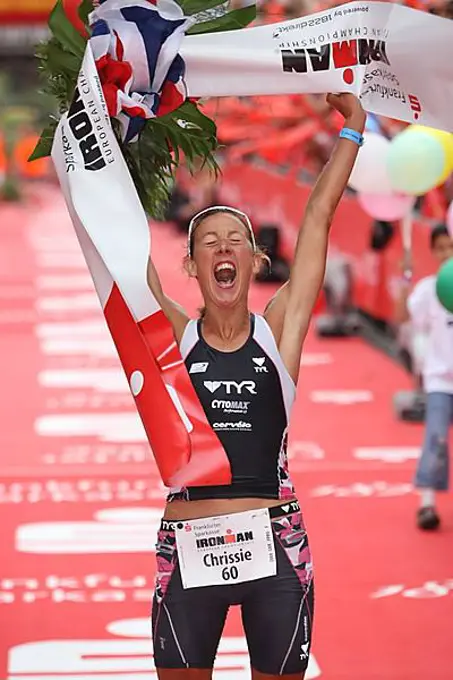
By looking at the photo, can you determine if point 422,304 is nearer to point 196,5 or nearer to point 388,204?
point 388,204

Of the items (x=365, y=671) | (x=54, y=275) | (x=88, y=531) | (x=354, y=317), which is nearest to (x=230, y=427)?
(x=365, y=671)

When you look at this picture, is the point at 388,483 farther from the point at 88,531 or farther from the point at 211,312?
the point at 211,312

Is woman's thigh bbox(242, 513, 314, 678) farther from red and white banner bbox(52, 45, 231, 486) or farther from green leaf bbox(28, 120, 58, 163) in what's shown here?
green leaf bbox(28, 120, 58, 163)

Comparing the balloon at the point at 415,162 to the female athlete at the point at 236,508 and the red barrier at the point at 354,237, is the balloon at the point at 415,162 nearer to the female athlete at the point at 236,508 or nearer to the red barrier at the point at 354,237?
the red barrier at the point at 354,237

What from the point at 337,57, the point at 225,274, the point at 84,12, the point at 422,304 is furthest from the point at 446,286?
the point at 84,12

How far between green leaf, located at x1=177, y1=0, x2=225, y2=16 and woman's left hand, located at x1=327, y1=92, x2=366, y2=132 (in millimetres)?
405

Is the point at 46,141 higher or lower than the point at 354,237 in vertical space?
higher

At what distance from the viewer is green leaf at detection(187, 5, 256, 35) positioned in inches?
162

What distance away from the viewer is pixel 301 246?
12.9 feet

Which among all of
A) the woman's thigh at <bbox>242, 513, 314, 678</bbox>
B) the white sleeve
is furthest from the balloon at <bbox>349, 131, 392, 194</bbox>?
the woman's thigh at <bbox>242, 513, 314, 678</bbox>

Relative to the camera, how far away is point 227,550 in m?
3.69

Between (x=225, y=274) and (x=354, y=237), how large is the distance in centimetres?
1095

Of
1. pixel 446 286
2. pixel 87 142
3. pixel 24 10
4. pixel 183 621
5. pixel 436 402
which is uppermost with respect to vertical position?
pixel 87 142

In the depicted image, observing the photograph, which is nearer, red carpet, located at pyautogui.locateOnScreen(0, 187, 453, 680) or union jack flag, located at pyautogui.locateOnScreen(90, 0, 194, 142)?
union jack flag, located at pyautogui.locateOnScreen(90, 0, 194, 142)
